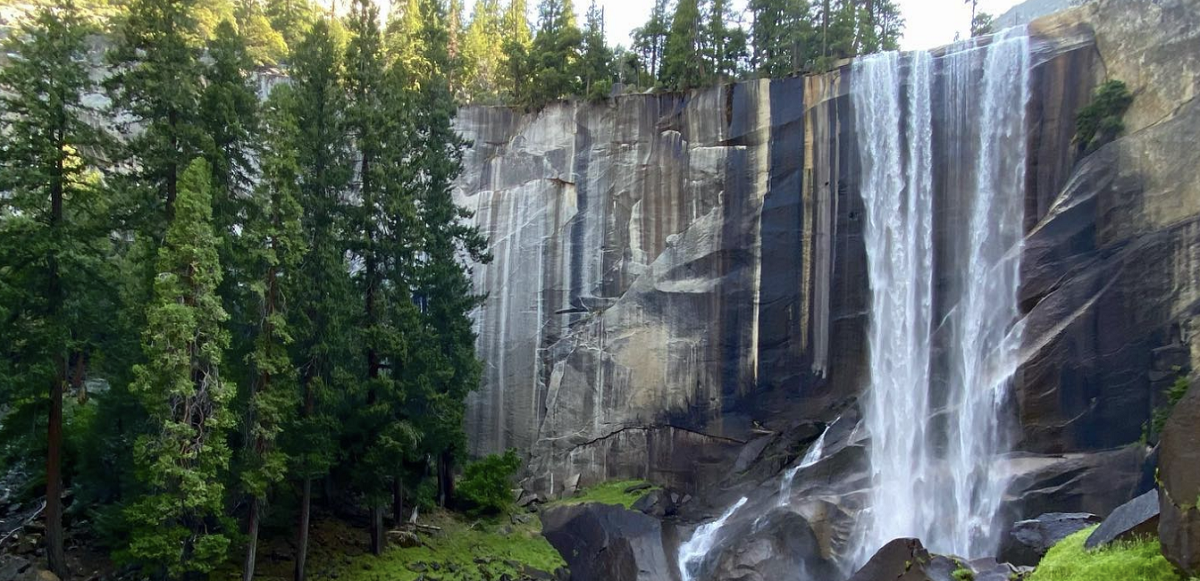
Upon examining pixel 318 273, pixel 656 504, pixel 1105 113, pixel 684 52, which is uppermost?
pixel 684 52

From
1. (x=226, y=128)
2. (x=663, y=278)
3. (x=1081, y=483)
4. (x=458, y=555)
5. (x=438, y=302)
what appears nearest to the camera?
(x=226, y=128)

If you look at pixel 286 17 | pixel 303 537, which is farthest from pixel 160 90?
pixel 286 17

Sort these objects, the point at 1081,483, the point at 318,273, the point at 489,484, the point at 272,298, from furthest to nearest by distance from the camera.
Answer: the point at 489,484 < the point at 1081,483 < the point at 318,273 < the point at 272,298

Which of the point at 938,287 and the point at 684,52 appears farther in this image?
the point at 684,52

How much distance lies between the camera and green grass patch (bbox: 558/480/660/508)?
25109mm

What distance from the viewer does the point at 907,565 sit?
13305mm

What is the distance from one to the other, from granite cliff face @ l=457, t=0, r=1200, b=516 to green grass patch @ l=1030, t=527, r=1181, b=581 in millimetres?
11981

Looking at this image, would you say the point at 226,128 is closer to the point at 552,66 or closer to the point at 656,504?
the point at 656,504

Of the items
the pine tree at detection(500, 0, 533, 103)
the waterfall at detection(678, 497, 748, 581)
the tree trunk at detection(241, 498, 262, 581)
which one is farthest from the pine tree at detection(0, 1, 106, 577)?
the pine tree at detection(500, 0, 533, 103)

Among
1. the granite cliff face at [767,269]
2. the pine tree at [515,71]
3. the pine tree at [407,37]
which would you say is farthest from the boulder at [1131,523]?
the pine tree at [515,71]

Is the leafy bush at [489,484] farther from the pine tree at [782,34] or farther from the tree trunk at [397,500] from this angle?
the pine tree at [782,34]

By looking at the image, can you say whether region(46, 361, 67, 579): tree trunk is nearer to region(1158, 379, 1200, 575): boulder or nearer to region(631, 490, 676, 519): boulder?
region(631, 490, 676, 519): boulder

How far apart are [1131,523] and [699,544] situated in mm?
15213

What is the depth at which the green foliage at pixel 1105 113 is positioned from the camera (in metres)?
21.6
